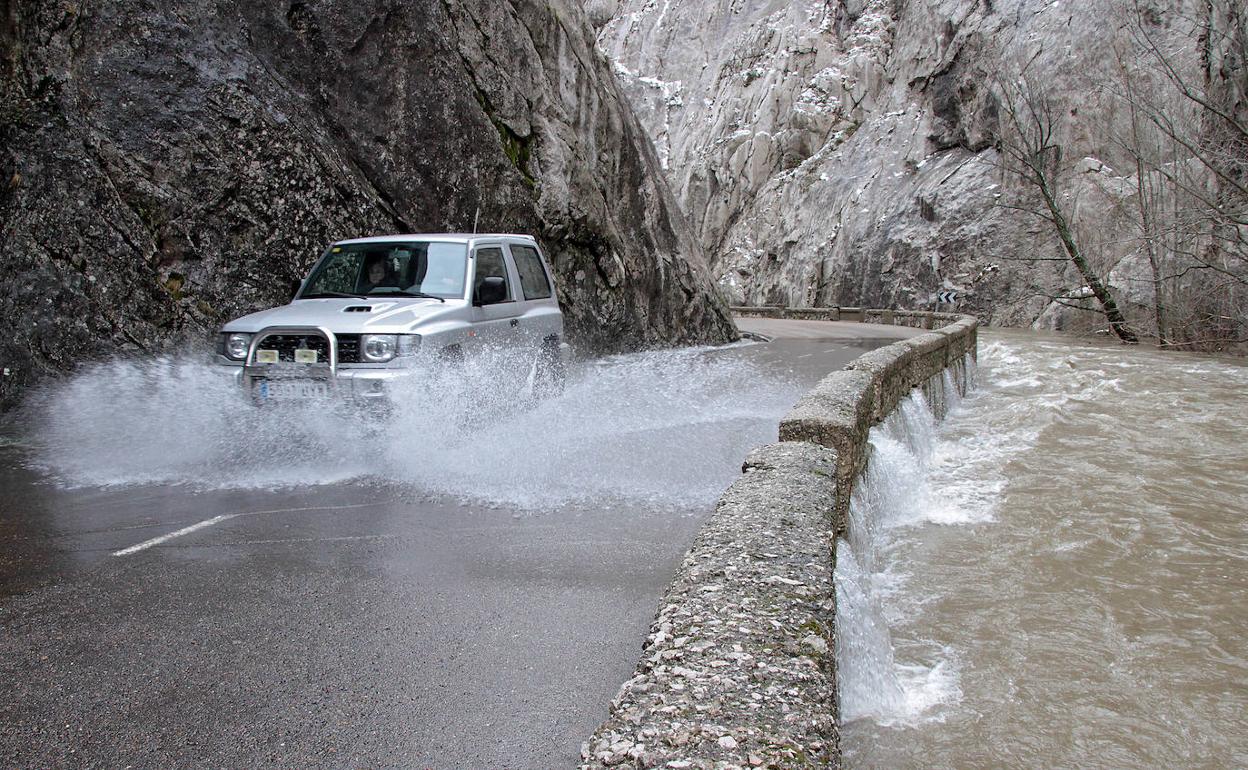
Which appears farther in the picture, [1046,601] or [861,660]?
[1046,601]

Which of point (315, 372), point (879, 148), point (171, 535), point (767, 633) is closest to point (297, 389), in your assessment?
point (315, 372)

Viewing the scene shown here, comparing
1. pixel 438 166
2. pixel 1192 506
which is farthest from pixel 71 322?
pixel 1192 506

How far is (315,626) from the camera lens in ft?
12.9

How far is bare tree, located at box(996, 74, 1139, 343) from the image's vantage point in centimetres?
2733

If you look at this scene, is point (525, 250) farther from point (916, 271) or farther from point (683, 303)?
point (916, 271)

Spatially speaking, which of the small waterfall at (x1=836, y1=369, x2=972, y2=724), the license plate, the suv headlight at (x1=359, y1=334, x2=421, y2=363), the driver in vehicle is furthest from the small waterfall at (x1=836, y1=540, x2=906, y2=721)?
the driver in vehicle

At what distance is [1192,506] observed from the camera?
828cm

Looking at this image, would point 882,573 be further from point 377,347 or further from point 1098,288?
point 1098,288

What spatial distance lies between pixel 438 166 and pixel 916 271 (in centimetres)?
3199

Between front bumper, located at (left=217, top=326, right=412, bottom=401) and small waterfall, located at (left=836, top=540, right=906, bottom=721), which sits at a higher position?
front bumper, located at (left=217, top=326, right=412, bottom=401)

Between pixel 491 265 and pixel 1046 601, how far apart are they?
224 inches

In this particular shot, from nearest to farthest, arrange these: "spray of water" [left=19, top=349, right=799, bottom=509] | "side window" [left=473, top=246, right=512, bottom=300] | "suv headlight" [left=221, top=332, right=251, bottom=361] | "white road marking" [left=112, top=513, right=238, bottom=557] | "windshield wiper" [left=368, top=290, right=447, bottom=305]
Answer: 1. "white road marking" [left=112, top=513, right=238, bottom=557]
2. "spray of water" [left=19, top=349, right=799, bottom=509]
3. "suv headlight" [left=221, top=332, right=251, bottom=361]
4. "windshield wiper" [left=368, top=290, right=447, bottom=305]
5. "side window" [left=473, top=246, right=512, bottom=300]

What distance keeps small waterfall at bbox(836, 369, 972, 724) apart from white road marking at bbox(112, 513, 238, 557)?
149 inches

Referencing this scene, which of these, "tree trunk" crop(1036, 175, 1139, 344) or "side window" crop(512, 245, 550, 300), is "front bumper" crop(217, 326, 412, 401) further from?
"tree trunk" crop(1036, 175, 1139, 344)
